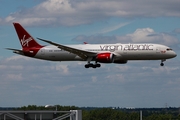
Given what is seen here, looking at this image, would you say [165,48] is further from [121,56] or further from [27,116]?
[27,116]

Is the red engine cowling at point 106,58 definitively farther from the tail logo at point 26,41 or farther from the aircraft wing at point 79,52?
the tail logo at point 26,41

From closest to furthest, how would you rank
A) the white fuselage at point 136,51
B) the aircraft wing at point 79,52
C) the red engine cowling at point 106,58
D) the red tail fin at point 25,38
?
the white fuselage at point 136,51 → the red engine cowling at point 106,58 → the aircraft wing at point 79,52 → the red tail fin at point 25,38

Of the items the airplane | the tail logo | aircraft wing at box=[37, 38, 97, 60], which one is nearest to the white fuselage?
the airplane

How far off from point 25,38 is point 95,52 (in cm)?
1935

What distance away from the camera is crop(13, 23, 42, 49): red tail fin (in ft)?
433

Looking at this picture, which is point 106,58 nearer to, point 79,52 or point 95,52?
point 95,52

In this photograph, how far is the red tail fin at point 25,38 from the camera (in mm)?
132000

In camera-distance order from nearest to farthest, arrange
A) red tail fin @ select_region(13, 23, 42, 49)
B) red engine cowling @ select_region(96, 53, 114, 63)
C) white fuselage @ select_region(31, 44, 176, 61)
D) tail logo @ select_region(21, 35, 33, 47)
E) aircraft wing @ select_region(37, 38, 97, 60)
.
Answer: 1. white fuselage @ select_region(31, 44, 176, 61)
2. red engine cowling @ select_region(96, 53, 114, 63)
3. aircraft wing @ select_region(37, 38, 97, 60)
4. red tail fin @ select_region(13, 23, 42, 49)
5. tail logo @ select_region(21, 35, 33, 47)

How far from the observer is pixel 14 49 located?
126688 mm

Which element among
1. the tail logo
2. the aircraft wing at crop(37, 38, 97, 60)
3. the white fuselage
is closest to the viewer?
the white fuselage

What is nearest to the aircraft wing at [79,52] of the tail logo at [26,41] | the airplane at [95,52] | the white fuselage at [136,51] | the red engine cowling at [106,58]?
the airplane at [95,52]

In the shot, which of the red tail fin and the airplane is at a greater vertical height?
the red tail fin

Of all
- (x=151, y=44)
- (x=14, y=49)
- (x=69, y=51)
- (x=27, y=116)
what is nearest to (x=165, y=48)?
(x=151, y=44)

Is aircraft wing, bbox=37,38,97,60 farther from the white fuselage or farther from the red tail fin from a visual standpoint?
the red tail fin
